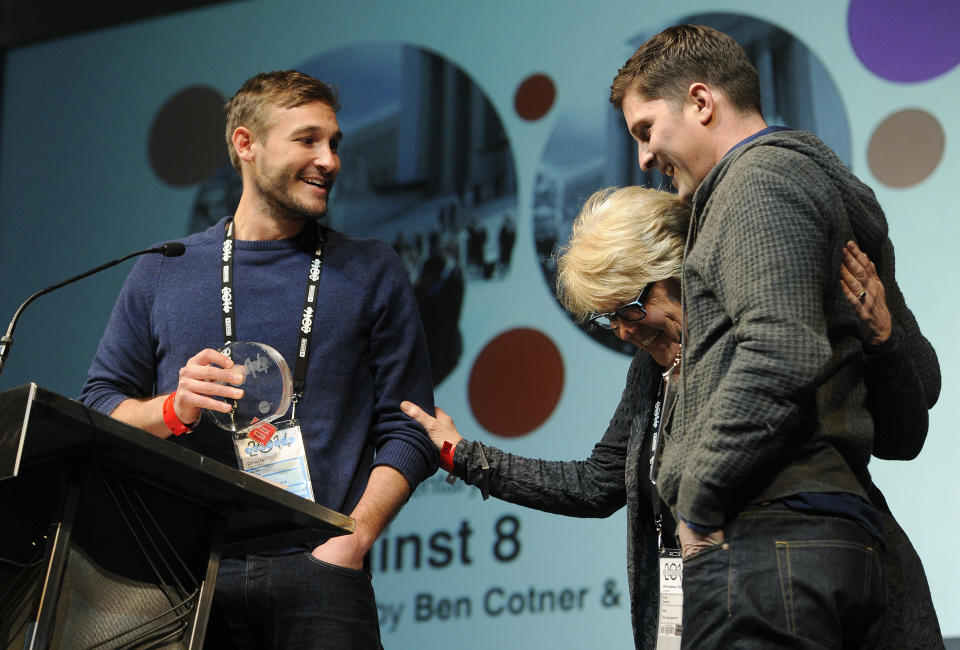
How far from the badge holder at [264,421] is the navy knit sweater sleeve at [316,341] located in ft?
0.19

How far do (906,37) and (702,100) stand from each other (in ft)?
5.29

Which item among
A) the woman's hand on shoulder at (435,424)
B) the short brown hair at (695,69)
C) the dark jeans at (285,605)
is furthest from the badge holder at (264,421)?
the short brown hair at (695,69)

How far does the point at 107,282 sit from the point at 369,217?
1077 millimetres

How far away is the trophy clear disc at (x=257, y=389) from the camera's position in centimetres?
221

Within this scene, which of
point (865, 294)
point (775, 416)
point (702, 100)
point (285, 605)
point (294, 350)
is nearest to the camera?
point (775, 416)

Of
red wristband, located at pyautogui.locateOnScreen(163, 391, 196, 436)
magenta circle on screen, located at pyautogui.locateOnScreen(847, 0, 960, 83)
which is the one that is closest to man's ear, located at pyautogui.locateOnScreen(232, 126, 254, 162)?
red wristband, located at pyautogui.locateOnScreen(163, 391, 196, 436)

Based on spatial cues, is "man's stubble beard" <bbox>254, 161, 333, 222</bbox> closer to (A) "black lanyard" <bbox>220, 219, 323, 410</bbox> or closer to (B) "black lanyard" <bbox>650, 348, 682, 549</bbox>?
(A) "black lanyard" <bbox>220, 219, 323, 410</bbox>

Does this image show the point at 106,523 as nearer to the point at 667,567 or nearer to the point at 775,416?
the point at 775,416

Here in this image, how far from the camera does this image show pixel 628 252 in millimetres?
2287

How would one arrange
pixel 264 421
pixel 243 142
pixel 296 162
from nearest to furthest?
pixel 264 421 → pixel 296 162 → pixel 243 142

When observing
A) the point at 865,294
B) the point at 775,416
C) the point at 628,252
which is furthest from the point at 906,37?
the point at 775,416

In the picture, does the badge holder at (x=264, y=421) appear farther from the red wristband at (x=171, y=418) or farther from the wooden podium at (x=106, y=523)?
the wooden podium at (x=106, y=523)

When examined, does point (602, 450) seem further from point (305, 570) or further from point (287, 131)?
point (287, 131)

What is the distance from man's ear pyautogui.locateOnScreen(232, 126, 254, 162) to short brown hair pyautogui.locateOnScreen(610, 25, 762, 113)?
3.44 feet
